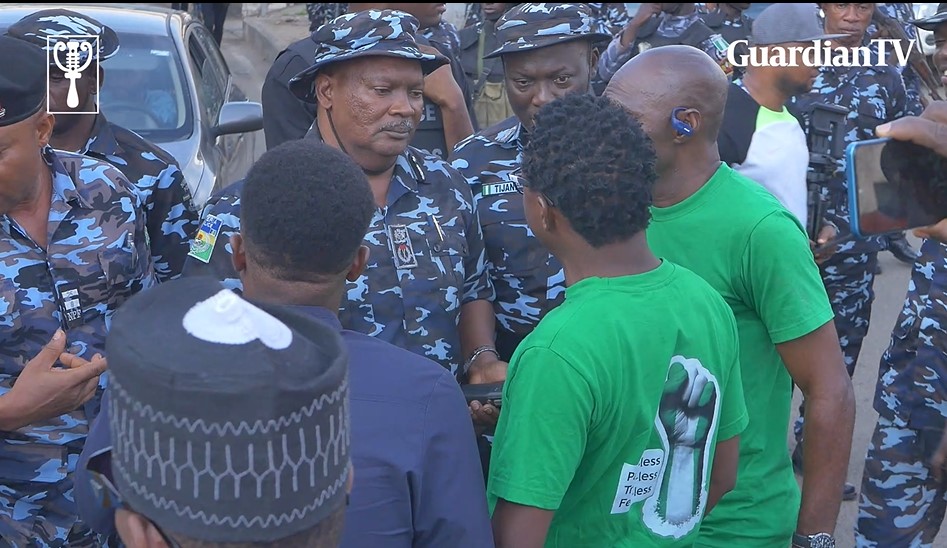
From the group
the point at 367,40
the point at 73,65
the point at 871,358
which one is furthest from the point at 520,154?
the point at 871,358

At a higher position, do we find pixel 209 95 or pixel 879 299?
pixel 209 95

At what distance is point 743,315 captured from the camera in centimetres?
262

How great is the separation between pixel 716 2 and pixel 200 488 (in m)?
7.18

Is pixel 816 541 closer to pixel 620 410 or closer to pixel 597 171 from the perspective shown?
pixel 620 410

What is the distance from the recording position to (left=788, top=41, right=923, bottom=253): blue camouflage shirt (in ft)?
17.0

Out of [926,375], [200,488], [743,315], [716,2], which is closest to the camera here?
[200,488]

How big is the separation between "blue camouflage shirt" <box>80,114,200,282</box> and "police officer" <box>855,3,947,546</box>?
2576mm

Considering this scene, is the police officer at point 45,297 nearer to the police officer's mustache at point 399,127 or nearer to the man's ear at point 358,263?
the police officer's mustache at point 399,127

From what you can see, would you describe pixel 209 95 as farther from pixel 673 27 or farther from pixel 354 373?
pixel 354 373

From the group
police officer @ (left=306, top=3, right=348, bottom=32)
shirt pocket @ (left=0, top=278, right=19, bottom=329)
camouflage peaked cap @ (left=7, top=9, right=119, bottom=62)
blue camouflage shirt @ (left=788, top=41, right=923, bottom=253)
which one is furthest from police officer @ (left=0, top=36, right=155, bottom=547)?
police officer @ (left=306, top=3, right=348, bottom=32)

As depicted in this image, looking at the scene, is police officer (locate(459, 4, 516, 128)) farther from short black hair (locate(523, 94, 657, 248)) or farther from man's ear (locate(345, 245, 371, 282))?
man's ear (locate(345, 245, 371, 282))

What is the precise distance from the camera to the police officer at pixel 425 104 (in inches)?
168

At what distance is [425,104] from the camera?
466 centimetres

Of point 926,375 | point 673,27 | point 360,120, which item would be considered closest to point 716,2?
point 673,27
